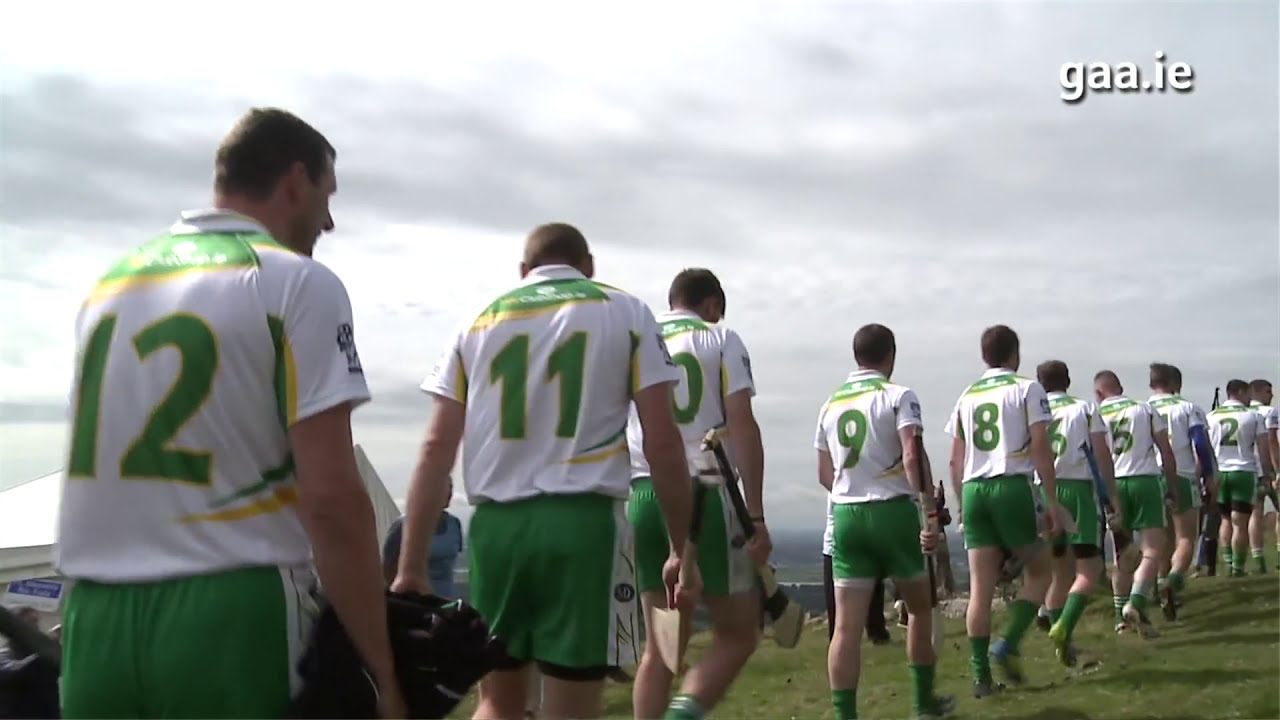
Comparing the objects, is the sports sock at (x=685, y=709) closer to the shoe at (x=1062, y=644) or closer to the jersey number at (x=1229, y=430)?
the shoe at (x=1062, y=644)

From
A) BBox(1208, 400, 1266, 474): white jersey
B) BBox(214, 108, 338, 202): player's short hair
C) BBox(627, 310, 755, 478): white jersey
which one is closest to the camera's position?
BBox(214, 108, 338, 202): player's short hair

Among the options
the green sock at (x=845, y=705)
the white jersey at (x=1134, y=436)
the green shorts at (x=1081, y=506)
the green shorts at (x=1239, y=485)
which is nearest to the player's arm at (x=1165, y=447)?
the white jersey at (x=1134, y=436)

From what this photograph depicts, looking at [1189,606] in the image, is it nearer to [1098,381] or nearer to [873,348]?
[1098,381]

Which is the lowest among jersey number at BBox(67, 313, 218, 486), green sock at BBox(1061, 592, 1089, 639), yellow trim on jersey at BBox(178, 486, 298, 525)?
green sock at BBox(1061, 592, 1089, 639)

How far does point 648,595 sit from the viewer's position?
Answer: 20.3ft

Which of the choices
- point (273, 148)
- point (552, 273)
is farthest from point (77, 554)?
point (552, 273)

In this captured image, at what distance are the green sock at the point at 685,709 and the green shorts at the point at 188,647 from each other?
11.1ft

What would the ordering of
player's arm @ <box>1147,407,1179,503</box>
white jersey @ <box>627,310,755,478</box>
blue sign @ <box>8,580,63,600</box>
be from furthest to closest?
player's arm @ <box>1147,407,1179,503</box>, blue sign @ <box>8,580,63,600</box>, white jersey @ <box>627,310,755,478</box>

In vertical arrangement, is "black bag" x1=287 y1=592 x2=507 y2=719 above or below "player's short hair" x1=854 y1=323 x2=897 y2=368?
below

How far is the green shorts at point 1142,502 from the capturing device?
1250 cm

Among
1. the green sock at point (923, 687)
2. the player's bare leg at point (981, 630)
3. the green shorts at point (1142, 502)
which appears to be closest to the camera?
the green sock at point (923, 687)

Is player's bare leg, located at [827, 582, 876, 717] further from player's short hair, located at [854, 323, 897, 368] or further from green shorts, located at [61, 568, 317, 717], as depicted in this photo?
green shorts, located at [61, 568, 317, 717]

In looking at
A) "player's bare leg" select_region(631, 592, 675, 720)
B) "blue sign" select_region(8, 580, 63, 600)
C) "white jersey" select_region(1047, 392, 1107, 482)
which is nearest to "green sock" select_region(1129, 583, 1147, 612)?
"white jersey" select_region(1047, 392, 1107, 482)

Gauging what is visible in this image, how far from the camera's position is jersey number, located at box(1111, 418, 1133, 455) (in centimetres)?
1285
